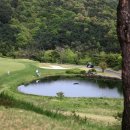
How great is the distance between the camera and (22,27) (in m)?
108

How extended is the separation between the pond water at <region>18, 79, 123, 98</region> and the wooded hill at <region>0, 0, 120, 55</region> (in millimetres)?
33298

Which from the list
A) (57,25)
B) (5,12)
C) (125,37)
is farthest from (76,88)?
(5,12)

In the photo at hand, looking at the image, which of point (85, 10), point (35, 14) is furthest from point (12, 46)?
point (85, 10)

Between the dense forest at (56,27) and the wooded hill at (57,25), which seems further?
the wooded hill at (57,25)

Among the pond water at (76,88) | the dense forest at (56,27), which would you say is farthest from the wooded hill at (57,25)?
the pond water at (76,88)

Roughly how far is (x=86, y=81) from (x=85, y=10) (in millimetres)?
66555

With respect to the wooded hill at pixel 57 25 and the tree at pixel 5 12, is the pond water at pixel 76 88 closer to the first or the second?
the wooded hill at pixel 57 25

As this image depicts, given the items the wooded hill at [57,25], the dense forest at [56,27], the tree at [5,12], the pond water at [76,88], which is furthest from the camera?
the tree at [5,12]

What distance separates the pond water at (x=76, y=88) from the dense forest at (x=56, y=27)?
2590 cm

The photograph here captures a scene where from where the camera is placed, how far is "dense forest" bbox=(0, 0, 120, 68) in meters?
92.5

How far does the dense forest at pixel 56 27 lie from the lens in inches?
3642

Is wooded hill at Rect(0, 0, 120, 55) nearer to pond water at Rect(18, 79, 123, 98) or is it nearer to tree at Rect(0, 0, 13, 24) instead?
tree at Rect(0, 0, 13, 24)

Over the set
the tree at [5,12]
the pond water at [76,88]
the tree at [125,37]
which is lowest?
the pond water at [76,88]

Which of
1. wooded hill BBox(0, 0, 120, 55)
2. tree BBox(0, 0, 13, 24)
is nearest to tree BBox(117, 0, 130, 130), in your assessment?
wooded hill BBox(0, 0, 120, 55)
